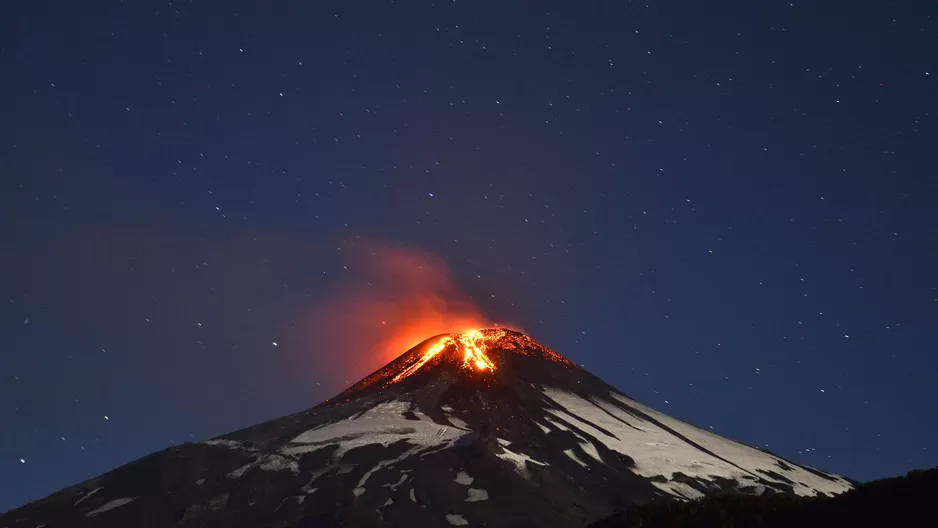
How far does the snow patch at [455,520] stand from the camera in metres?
96.4

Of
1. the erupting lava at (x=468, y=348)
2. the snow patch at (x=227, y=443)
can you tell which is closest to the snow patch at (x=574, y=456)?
the erupting lava at (x=468, y=348)

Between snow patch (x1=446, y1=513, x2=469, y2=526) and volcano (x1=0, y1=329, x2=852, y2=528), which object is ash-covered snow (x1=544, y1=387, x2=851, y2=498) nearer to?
volcano (x1=0, y1=329, x2=852, y2=528)

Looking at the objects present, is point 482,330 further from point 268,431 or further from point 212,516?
point 212,516

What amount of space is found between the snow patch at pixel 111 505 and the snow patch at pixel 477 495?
1814 inches

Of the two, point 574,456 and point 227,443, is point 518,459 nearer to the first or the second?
point 574,456

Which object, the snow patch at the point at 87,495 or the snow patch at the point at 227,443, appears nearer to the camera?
the snow patch at the point at 87,495

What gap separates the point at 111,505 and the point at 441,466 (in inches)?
1760

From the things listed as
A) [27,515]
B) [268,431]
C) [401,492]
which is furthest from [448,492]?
[27,515]

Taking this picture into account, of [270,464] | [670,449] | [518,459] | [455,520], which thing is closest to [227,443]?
[270,464]

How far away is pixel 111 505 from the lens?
11075 cm

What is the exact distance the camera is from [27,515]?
11031 centimetres

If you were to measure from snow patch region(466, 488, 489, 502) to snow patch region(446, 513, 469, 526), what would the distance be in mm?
4799

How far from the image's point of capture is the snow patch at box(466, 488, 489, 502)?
103188 mm

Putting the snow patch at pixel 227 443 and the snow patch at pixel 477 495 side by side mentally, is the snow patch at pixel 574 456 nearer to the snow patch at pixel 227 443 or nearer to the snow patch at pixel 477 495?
the snow patch at pixel 477 495
